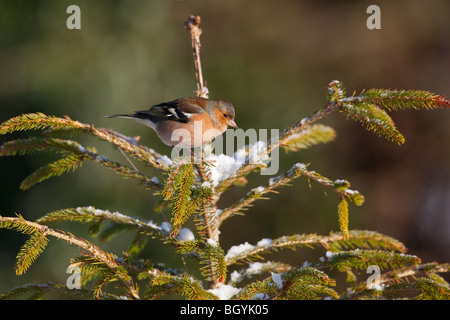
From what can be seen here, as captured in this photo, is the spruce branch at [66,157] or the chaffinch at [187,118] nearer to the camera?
the spruce branch at [66,157]

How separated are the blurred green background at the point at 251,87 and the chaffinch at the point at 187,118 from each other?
2.81 feet

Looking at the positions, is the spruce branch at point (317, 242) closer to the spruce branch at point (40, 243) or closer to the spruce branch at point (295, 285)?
the spruce branch at point (295, 285)

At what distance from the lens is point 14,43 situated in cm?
290

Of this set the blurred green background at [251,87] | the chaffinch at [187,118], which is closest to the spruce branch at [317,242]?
the chaffinch at [187,118]

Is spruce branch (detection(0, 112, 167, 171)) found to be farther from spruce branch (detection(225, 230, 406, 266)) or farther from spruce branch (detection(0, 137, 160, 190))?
spruce branch (detection(225, 230, 406, 266))

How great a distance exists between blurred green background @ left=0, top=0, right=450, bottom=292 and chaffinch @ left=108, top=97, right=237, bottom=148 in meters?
0.86

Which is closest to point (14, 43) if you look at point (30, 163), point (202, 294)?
point (30, 163)

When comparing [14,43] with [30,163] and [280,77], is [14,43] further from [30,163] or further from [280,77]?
[280,77]

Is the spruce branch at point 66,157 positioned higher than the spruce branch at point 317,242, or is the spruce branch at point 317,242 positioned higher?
the spruce branch at point 66,157

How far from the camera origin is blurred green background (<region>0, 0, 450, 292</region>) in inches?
109

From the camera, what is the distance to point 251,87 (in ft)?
10.6

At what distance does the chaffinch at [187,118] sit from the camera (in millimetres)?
1807

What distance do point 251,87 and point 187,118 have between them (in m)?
1.37
